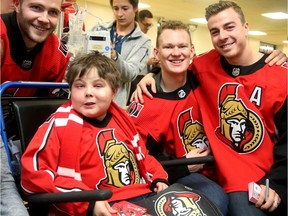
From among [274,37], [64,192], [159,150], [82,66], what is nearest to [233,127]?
[159,150]

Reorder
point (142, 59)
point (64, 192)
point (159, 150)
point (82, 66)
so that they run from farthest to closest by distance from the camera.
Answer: point (142, 59)
point (159, 150)
point (82, 66)
point (64, 192)

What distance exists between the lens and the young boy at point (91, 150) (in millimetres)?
1419

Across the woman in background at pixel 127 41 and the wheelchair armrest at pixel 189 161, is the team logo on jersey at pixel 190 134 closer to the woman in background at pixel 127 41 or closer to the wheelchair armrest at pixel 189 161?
the wheelchair armrest at pixel 189 161

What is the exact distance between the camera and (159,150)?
199 centimetres

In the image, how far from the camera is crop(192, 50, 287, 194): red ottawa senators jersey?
1735mm

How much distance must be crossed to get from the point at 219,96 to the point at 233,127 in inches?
6.8

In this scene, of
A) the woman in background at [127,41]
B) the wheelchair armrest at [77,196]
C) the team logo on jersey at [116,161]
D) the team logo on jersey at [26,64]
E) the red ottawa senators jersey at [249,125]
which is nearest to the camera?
the wheelchair armrest at [77,196]

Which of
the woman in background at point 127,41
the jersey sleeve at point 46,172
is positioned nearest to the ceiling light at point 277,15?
the woman in background at point 127,41

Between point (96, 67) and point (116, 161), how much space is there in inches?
16.4

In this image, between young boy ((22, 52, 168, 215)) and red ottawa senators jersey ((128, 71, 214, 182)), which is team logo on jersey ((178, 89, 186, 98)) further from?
young boy ((22, 52, 168, 215))

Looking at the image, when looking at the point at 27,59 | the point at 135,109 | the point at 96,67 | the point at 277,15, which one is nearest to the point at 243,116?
the point at 135,109

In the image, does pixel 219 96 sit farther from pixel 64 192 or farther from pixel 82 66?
pixel 64 192

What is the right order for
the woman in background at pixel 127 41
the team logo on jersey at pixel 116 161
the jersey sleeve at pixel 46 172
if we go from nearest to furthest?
the jersey sleeve at pixel 46 172 → the team logo on jersey at pixel 116 161 → the woman in background at pixel 127 41

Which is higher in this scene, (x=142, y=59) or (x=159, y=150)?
(x=142, y=59)
